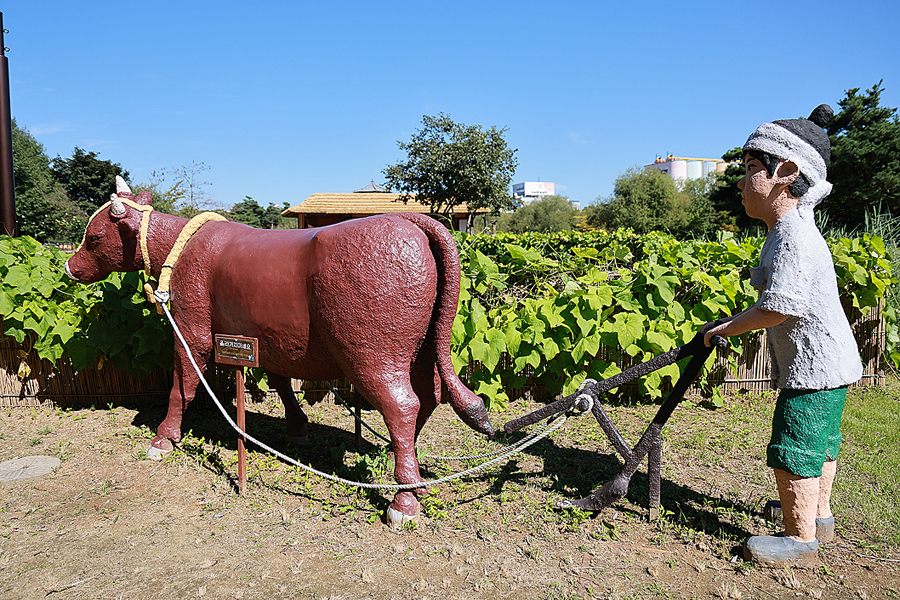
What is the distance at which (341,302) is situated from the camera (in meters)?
2.78

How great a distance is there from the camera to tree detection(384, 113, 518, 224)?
84.4ft

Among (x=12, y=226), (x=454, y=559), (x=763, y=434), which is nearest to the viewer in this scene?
(x=454, y=559)

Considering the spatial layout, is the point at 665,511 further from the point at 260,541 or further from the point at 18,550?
the point at 18,550

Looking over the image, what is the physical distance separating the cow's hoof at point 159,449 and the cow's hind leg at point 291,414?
801 millimetres

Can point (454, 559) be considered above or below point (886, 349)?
below

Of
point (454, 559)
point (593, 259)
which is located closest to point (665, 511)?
point (454, 559)

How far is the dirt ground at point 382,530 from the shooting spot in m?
2.42

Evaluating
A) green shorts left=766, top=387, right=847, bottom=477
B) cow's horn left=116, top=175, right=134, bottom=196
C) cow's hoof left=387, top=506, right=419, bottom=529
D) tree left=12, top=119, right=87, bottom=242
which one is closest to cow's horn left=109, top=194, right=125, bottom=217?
cow's horn left=116, top=175, right=134, bottom=196

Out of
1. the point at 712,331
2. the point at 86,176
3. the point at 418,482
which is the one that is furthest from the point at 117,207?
the point at 86,176

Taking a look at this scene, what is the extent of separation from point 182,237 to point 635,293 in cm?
376

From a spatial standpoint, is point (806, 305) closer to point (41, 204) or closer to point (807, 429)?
point (807, 429)

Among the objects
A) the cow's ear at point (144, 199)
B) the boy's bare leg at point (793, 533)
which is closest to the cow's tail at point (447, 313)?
the boy's bare leg at point (793, 533)

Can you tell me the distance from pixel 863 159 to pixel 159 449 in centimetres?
2615

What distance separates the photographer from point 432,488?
10.8ft
